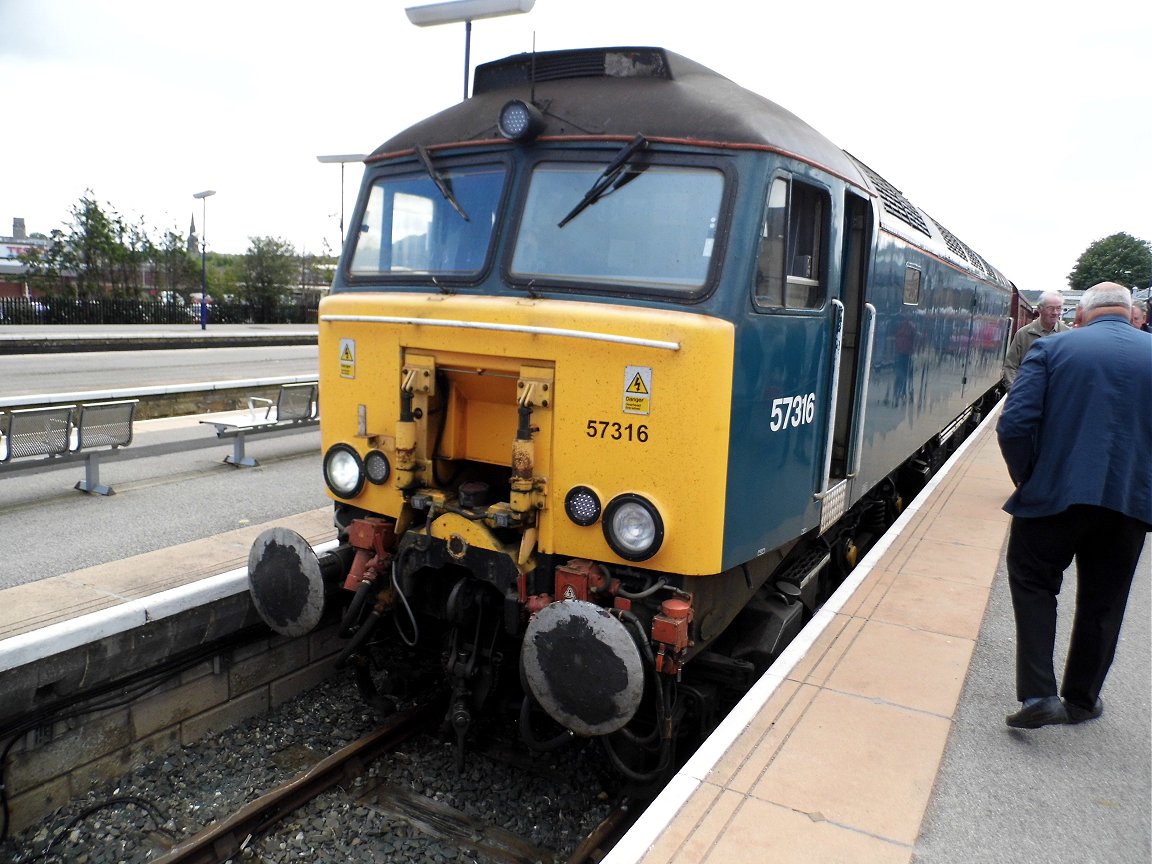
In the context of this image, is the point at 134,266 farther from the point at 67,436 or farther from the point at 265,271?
the point at 67,436

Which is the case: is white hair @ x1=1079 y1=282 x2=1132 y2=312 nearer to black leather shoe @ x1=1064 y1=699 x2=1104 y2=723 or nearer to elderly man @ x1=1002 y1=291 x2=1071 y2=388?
black leather shoe @ x1=1064 y1=699 x2=1104 y2=723

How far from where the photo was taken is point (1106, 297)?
3.95m

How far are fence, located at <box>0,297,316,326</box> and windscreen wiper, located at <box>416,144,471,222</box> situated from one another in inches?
1222

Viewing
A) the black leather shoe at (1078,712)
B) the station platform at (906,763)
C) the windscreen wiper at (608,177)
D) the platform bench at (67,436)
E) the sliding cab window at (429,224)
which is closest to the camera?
the station platform at (906,763)

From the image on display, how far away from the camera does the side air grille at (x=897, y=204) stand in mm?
5910

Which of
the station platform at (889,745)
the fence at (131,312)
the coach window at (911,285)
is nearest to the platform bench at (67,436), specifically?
the station platform at (889,745)

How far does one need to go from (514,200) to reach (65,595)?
3.59 m

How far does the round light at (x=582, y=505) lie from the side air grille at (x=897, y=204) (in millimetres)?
3130

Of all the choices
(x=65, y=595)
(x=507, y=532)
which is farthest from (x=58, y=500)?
(x=507, y=532)

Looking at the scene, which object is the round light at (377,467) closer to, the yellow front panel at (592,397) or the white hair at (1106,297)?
the yellow front panel at (592,397)

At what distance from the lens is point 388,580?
4.59 metres

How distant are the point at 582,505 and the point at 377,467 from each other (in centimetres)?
121

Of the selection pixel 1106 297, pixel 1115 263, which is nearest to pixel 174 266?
pixel 1106 297

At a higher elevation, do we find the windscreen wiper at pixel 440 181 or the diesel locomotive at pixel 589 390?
the windscreen wiper at pixel 440 181
